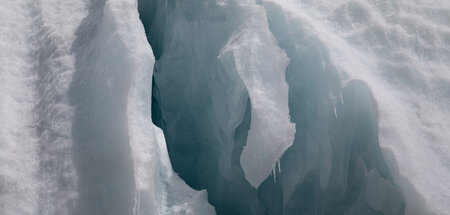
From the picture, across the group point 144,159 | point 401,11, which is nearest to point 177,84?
point 144,159

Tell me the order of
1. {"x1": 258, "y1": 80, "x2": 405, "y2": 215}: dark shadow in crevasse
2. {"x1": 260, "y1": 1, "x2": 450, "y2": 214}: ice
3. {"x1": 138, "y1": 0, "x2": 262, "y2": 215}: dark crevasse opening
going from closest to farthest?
{"x1": 260, "y1": 1, "x2": 450, "y2": 214}: ice < {"x1": 258, "y1": 80, "x2": 405, "y2": 215}: dark shadow in crevasse < {"x1": 138, "y1": 0, "x2": 262, "y2": 215}: dark crevasse opening

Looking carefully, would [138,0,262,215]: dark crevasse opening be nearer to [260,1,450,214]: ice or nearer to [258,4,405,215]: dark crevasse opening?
[258,4,405,215]: dark crevasse opening

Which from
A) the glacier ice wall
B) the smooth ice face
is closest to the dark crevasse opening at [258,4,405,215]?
the smooth ice face

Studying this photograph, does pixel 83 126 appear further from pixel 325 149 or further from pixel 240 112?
pixel 325 149

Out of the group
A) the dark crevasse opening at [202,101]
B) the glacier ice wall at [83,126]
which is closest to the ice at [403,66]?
the dark crevasse opening at [202,101]

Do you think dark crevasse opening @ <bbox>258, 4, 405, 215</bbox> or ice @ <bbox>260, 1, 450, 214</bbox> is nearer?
ice @ <bbox>260, 1, 450, 214</bbox>

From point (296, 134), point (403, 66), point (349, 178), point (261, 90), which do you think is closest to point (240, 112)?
point (261, 90)

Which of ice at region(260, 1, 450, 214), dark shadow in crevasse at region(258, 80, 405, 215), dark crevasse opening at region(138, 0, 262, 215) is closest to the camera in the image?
ice at region(260, 1, 450, 214)

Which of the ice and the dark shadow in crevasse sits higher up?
the ice

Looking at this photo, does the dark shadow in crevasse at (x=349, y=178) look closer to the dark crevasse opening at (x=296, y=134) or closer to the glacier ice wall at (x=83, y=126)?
the dark crevasse opening at (x=296, y=134)
